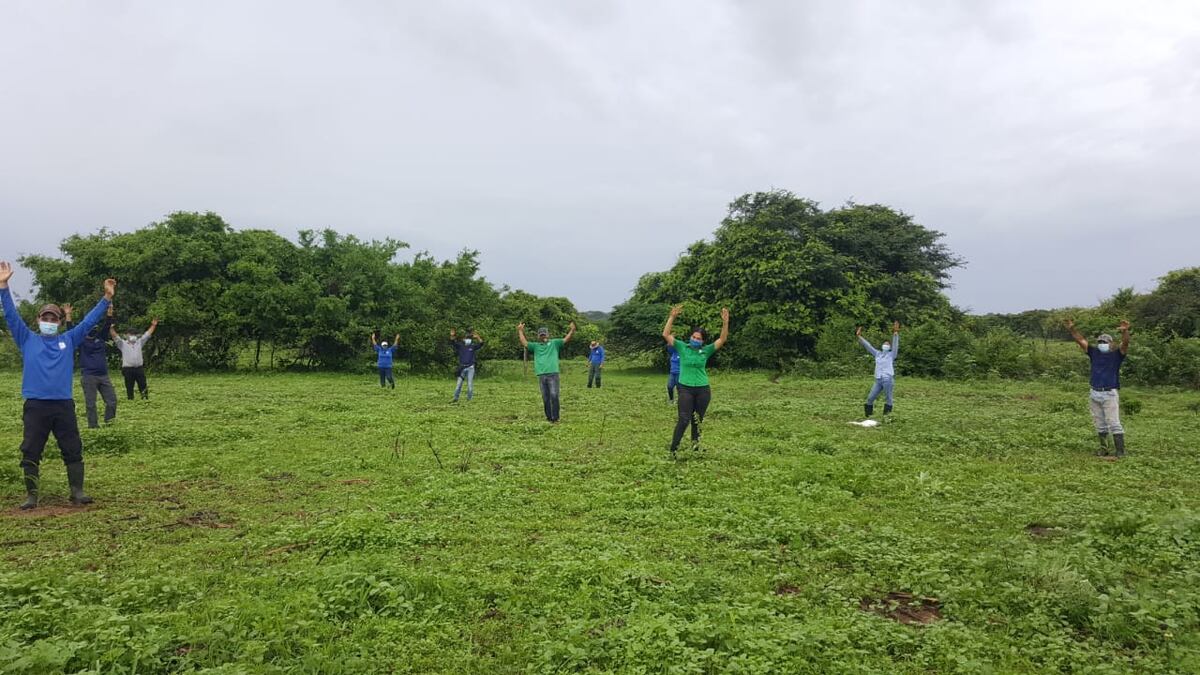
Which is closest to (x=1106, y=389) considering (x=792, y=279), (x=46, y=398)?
(x=46, y=398)

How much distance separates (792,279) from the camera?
34.0 metres

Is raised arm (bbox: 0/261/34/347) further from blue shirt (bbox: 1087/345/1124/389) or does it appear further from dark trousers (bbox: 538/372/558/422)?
blue shirt (bbox: 1087/345/1124/389)

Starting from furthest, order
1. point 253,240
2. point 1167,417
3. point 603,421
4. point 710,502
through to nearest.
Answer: point 253,240 < point 1167,417 < point 603,421 < point 710,502

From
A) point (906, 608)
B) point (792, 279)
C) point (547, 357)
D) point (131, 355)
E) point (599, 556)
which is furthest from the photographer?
point (792, 279)

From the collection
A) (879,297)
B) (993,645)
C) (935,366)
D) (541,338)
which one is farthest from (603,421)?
(879,297)

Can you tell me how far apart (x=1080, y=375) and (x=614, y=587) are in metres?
29.2

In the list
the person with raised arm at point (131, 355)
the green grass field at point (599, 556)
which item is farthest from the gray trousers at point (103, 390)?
the person with raised arm at point (131, 355)

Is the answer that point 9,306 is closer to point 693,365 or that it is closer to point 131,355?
point 693,365

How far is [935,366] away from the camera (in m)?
30.4

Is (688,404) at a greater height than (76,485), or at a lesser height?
greater

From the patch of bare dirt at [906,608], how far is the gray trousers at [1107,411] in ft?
27.3

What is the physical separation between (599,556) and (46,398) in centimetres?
632

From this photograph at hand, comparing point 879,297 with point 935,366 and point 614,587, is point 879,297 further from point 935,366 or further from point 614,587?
point 614,587

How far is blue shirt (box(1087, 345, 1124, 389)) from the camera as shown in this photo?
1099 cm
